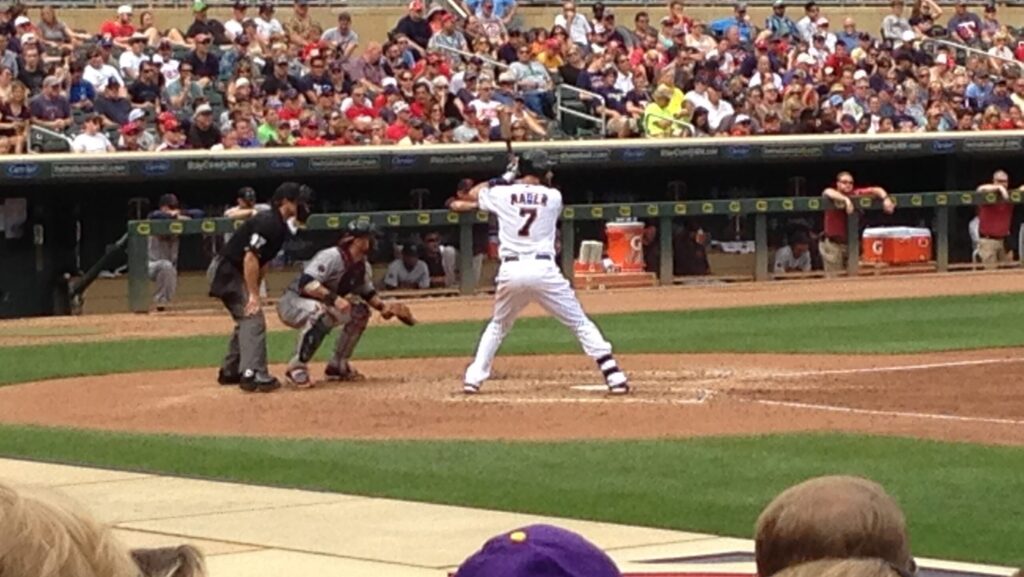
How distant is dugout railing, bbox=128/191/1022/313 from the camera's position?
77.1ft

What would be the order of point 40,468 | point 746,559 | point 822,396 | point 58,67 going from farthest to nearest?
point 58,67
point 822,396
point 40,468
point 746,559

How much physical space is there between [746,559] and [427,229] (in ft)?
56.9

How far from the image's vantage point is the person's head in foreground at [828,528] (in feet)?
9.95

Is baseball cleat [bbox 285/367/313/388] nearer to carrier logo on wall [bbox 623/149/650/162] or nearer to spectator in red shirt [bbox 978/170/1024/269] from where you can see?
carrier logo on wall [bbox 623/149/650/162]

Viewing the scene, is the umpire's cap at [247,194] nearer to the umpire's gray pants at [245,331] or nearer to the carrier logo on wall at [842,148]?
the umpire's gray pants at [245,331]

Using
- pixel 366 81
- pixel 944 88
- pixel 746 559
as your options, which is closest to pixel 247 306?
pixel 746 559

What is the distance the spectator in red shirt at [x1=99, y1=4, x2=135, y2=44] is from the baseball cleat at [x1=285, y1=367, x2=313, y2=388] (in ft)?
34.2

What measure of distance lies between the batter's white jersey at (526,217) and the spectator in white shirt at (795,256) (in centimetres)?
1364

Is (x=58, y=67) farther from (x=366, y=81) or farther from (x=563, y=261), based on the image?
(x=563, y=261)

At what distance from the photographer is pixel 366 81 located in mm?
26141

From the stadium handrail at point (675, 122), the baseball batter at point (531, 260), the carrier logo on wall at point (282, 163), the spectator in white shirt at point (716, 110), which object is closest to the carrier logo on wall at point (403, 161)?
the carrier logo on wall at point (282, 163)

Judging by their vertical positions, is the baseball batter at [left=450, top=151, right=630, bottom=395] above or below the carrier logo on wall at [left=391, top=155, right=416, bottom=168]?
below

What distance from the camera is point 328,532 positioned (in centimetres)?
926

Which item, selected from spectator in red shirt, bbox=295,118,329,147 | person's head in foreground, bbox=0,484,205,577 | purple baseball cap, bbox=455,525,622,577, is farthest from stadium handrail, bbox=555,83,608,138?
person's head in foreground, bbox=0,484,205,577
